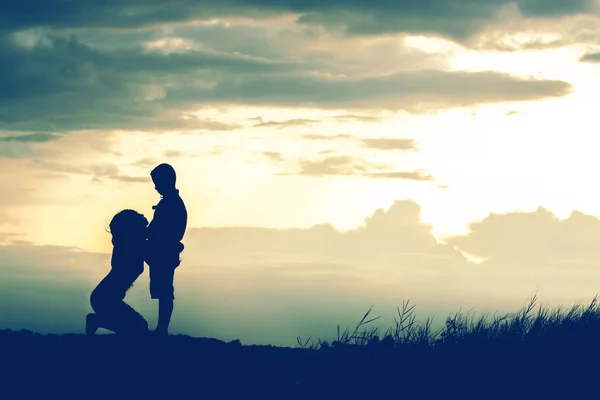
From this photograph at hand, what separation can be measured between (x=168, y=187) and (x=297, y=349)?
2.85m

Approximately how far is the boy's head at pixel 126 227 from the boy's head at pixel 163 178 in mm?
520

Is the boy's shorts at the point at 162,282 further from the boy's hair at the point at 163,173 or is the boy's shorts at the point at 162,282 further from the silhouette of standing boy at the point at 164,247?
the boy's hair at the point at 163,173

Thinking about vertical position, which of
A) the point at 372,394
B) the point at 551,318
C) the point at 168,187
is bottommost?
the point at 372,394

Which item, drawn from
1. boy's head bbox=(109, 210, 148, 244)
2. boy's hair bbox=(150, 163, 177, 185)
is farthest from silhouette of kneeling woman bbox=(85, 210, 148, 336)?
boy's hair bbox=(150, 163, 177, 185)

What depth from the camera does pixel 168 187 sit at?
11680 mm

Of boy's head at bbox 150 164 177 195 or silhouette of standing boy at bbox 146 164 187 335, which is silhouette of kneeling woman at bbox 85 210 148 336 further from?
boy's head at bbox 150 164 177 195

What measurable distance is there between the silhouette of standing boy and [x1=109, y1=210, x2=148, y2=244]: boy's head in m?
0.14

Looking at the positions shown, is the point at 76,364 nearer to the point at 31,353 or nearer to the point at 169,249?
the point at 31,353

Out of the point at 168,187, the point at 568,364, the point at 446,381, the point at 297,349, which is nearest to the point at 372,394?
the point at 446,381

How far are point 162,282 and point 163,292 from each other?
0.14 meters

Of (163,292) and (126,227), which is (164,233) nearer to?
(126,227)

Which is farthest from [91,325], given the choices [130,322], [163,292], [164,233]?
[164,233]

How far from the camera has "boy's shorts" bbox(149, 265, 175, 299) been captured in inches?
449

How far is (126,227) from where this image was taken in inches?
451
